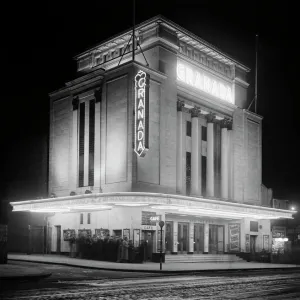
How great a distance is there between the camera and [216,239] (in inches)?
1916

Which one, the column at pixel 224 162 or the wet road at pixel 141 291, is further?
the column at pixel 224 162

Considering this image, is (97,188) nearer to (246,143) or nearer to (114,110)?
(114,110)

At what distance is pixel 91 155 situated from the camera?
43469 millimetres

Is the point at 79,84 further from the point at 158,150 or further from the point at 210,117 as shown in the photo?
the point at 210,117

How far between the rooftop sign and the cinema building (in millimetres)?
104

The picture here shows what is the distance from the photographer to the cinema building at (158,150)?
39.3 m

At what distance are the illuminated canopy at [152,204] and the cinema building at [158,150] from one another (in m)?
0.10

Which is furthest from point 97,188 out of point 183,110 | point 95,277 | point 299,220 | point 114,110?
point 299,220

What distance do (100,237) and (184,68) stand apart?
58.6ft

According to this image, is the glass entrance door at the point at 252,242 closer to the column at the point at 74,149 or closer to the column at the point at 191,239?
the column at the point at 191,239

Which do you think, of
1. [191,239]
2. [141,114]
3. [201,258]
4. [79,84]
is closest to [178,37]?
[79,84]

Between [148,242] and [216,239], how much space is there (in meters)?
11.9

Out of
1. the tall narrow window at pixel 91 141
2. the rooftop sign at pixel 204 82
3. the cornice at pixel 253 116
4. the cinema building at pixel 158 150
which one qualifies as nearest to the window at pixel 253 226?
the cinema building at pixel 158 150

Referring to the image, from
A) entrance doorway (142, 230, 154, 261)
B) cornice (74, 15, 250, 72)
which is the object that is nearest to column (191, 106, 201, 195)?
entrance doorway (142, 230, 154, 261)
